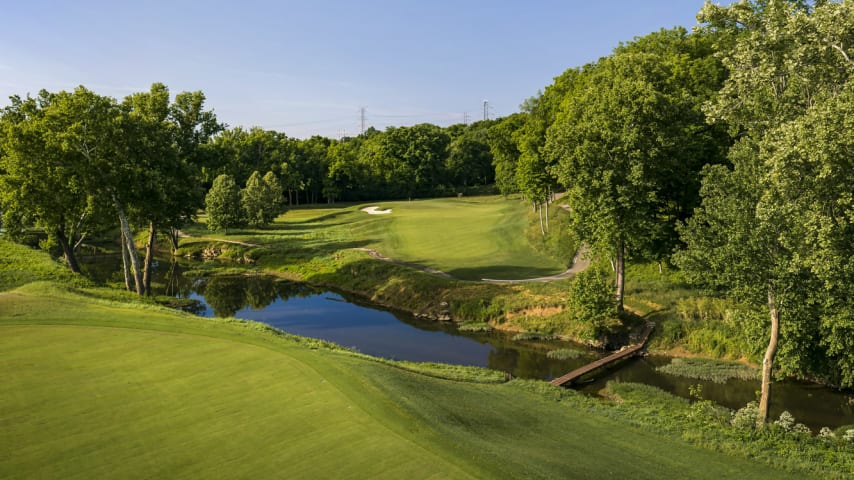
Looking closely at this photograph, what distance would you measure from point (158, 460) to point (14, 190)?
32266mm

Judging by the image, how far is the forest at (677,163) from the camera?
18312 millimetres

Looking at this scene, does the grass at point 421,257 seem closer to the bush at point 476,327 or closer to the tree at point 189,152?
the bush at point 476,327

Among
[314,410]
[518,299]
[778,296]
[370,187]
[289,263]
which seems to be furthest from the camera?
[370,187]

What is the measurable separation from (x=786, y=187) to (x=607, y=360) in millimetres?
14194

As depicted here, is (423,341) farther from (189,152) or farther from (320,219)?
(320,219)

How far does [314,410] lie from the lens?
1395 centimetres

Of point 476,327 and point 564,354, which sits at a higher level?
point 476,327

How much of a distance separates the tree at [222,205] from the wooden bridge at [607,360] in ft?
184

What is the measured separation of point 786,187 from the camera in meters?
17.9

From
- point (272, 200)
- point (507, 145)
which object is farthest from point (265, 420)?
point (272, 200)

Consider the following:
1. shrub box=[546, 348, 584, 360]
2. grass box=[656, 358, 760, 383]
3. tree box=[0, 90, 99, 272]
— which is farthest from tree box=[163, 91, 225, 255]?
grass box=[656, 358, 760, 383]

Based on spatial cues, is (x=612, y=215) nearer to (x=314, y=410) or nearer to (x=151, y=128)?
(x=314, y=410)

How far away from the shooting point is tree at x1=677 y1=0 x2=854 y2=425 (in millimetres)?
17219

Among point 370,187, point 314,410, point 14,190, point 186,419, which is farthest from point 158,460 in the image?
point 370,187
